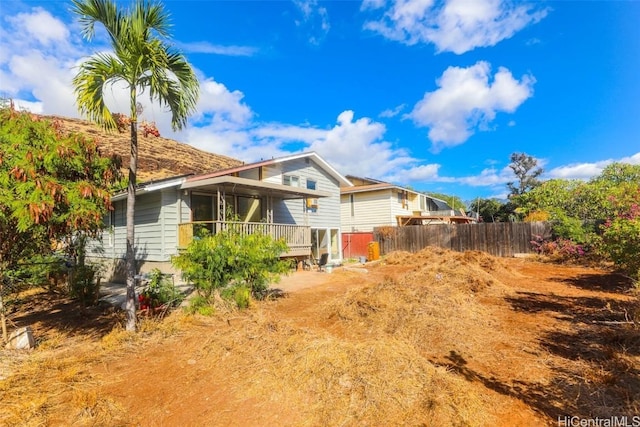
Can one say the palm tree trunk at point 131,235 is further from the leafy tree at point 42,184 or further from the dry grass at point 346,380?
the dry grass at point 346,380

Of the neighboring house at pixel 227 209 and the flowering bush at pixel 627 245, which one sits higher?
the neighboring house at pixel 227 209

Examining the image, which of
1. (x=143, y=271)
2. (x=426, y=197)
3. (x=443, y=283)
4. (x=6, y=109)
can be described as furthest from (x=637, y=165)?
(x=6, y=109)

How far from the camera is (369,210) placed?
83.4ft

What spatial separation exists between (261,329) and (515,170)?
48.3 m

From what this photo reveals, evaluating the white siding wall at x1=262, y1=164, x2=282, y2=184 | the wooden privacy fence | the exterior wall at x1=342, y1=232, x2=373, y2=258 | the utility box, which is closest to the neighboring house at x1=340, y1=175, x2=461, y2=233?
the exterior wall at x1=342, y1=232, x2=373, y2=258

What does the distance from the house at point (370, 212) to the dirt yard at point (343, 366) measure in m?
15.7

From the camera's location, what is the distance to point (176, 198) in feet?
39.2

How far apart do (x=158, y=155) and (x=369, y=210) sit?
1672 centimetres

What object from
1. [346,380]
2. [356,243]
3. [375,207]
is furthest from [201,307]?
[375,207]

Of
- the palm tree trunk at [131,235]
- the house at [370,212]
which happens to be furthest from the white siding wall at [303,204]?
the palm tree trunk at [131,235]

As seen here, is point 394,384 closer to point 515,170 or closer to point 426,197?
point 426,197

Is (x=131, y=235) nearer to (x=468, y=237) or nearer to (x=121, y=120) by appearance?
(x=121, y=120)

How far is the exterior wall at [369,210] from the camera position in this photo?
965 inches

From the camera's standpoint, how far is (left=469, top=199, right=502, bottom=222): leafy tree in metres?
40.6
